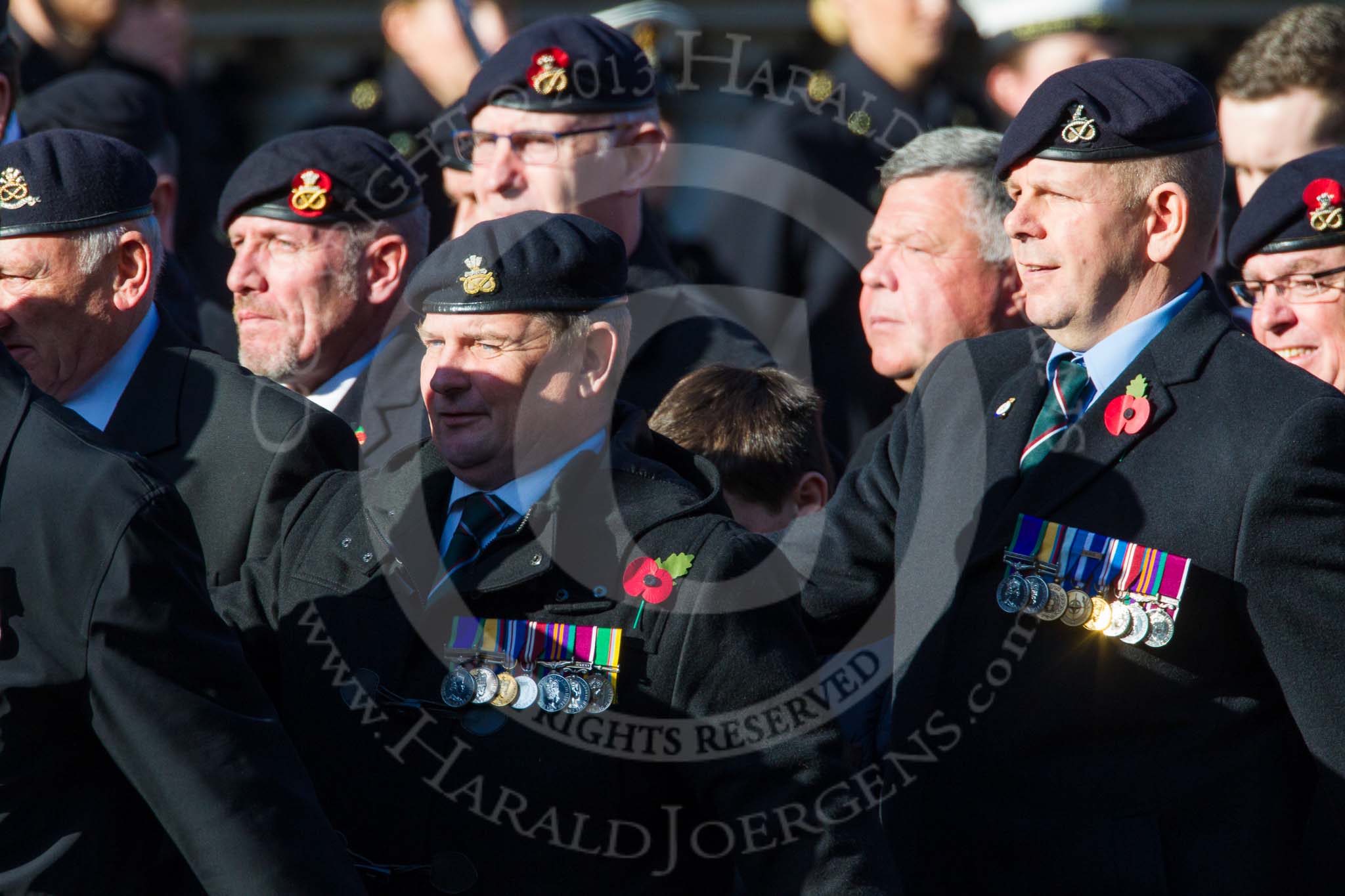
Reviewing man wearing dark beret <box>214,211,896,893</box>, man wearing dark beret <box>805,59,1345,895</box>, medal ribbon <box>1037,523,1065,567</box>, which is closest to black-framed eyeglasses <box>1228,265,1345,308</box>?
man wearing dark beret <box>805,59,1345,895</box>

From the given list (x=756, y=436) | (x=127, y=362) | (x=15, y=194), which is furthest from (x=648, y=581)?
(x=15, y=194)

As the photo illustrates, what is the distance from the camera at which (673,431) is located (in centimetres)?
424

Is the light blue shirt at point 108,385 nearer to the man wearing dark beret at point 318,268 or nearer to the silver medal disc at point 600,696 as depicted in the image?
the man wearing dark beret at point 318,268

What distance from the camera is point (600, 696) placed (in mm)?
3227

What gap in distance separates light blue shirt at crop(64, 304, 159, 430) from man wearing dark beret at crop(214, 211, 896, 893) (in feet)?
2.43

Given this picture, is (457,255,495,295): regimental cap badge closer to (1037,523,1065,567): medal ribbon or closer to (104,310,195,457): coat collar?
(104,310,195,457): coat collar

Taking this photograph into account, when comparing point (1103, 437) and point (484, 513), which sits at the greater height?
point (1103, 437)

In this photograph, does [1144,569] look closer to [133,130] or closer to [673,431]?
[673,431]

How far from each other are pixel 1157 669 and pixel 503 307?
4.40 feet

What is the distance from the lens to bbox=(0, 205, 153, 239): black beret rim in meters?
3.96

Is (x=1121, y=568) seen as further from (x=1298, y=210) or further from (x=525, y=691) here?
(x=1298, y=210)

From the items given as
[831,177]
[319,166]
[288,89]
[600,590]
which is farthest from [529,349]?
[288,89]

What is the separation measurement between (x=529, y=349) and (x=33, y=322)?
4.07ft

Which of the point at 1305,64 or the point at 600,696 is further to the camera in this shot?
the point at 1305,64
